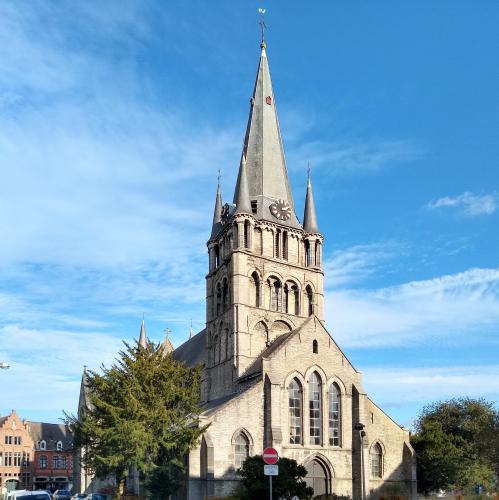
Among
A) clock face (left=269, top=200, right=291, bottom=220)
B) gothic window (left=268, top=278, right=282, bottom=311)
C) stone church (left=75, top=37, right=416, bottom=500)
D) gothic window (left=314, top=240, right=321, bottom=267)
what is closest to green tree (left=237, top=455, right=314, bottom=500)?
stone church (left=75, top=37, right=416, bottom=500)

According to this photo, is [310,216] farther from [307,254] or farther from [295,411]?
[295,411]

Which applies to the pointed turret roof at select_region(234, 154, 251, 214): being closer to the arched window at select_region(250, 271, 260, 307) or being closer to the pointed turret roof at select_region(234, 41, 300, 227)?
the pointed turret roof at select_region(234, 41, 300, 227)

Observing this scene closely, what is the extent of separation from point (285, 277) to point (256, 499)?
25.6 m

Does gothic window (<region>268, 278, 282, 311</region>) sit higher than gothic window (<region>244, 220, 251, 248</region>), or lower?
lower

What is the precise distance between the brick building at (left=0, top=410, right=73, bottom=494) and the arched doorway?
5730cm

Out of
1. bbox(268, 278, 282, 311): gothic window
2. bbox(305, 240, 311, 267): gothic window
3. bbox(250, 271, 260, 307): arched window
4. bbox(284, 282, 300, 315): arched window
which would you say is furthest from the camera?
bbox(305, 240, 311, 267): gothic window

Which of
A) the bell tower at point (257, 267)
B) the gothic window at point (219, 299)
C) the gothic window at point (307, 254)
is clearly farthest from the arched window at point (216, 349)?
the gothic window at point (307, 254)

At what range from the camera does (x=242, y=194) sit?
A: 55594mm

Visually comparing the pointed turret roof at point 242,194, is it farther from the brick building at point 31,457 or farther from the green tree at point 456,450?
the brick building at point 31,457

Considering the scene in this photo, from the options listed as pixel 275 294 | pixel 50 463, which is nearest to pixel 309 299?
pixel 275 294

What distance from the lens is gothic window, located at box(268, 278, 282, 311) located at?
54.8 m

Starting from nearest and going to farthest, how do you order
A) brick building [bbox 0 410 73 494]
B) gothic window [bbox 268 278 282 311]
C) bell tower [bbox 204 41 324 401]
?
1. bell tower [bbox 204 41 324 401]
2. gothic window [bbox 268 278 282 311]
3. brick building [bbox 0 410 73 494]

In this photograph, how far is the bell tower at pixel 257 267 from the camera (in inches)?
2082

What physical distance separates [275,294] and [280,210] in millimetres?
7111
